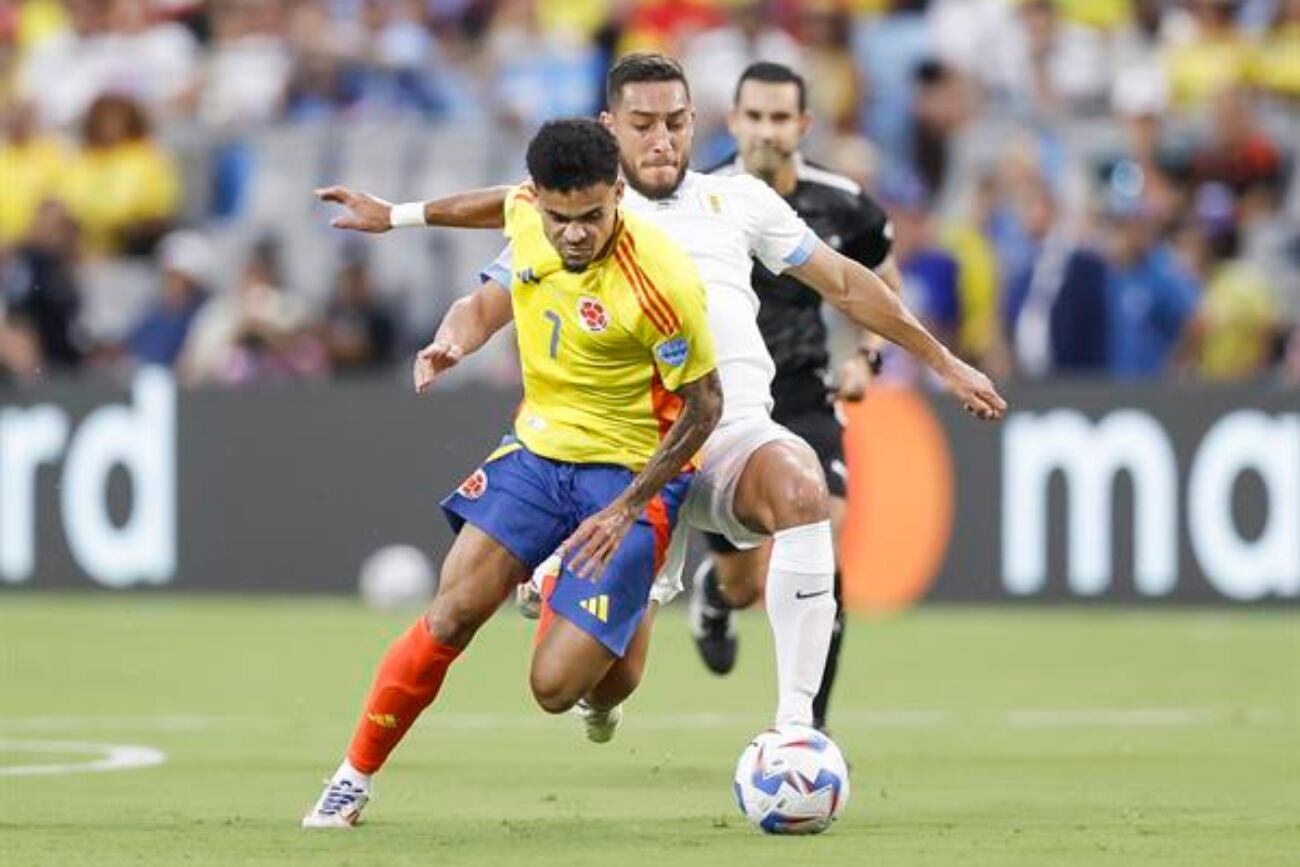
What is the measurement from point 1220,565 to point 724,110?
15.8 feet

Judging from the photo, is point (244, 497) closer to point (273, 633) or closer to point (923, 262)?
point (273, 633)

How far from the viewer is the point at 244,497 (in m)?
20.0

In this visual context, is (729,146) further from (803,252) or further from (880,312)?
(880,312)

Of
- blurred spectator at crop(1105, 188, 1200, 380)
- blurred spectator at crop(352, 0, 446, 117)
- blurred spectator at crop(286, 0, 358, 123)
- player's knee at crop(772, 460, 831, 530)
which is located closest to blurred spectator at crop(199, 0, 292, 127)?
blurred spectator at crop(286, 0, 358, 123)

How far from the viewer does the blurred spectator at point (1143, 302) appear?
→ 20.2m

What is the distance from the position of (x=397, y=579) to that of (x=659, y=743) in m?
7.33

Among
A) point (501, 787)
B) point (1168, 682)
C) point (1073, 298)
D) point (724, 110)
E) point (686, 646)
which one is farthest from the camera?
point (724, 110)

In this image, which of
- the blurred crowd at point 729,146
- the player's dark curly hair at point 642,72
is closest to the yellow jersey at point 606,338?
the player's dark curly hair at point 642,72

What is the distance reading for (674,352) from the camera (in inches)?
360

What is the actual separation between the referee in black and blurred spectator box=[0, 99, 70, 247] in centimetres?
1104

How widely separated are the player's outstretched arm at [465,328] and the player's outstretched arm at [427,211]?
0.91 feet

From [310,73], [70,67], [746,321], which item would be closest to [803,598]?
[746,321]

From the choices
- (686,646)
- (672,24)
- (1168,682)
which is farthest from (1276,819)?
(672,24)

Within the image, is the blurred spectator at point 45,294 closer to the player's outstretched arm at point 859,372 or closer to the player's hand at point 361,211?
the player's outstretched arm at point 859,372
